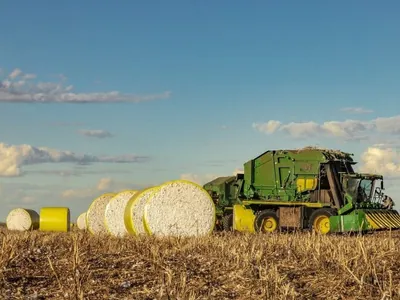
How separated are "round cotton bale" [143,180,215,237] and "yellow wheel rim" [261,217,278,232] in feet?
29.0

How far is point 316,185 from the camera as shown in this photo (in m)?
23.2

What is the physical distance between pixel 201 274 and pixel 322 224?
15329mm

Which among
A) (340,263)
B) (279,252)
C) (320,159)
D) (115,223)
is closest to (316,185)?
(320,159)

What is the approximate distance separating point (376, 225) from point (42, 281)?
15292mm

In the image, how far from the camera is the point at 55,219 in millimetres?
27578

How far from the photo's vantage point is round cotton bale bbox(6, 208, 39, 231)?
1137 inches

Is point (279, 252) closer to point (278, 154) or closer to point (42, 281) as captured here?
point (42, 281)

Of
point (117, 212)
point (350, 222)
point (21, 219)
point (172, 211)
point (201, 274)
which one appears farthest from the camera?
point (21, 219)

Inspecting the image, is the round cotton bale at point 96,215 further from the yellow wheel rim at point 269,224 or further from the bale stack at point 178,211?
the bale stack at point 178,211

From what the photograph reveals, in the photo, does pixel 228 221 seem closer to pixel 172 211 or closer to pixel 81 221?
pixel 81 221

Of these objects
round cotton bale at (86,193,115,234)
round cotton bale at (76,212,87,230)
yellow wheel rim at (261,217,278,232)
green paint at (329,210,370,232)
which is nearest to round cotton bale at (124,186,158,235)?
round cotton bale at (86,193,115,234)

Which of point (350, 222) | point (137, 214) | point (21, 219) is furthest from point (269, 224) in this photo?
point (21, 219)

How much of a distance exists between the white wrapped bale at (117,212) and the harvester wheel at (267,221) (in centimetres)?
615

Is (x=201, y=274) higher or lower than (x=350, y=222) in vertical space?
lower
